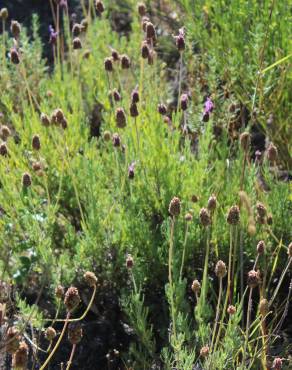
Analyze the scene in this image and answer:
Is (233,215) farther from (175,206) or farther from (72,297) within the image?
(72,297)

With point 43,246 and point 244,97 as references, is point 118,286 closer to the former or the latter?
point 43,246

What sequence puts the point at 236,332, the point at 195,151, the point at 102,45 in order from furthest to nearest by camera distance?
1. the point at 102,45
2. the point at 195,151
3. the point at 236,332

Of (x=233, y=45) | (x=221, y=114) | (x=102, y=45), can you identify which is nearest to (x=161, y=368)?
(x=221, y=114)

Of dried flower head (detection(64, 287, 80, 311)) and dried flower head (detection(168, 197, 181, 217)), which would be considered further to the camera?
dried flower head (detection(168, 197, 181, 217))

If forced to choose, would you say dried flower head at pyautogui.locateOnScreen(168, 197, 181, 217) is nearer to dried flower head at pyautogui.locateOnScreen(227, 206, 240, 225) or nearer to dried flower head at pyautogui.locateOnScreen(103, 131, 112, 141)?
dried flower head at pyautogui.locateOnScreen(227, 206, 240, 225)

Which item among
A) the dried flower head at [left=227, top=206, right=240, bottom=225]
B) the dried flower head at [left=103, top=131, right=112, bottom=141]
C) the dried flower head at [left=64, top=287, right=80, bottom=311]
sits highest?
the dried flower head at [left=227, top=206, right=240, bottom=225]

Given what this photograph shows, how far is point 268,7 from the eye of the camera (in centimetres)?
284

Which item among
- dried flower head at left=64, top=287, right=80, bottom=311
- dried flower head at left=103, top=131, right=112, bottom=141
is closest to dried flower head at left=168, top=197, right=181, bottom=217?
dried flower head at left=64, top=287, right=80, bottom=311

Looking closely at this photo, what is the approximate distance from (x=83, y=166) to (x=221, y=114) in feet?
2.11

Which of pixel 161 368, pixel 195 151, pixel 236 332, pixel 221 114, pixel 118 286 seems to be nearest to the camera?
pixel 236 332

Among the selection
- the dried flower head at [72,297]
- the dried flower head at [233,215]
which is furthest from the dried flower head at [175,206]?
the dried flower head at [72,297]

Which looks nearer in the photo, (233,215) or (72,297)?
(72,297)

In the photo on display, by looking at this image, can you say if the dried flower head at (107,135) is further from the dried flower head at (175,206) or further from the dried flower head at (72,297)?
the dried flower head at (72,297)

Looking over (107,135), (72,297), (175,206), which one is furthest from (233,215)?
(107,135)
